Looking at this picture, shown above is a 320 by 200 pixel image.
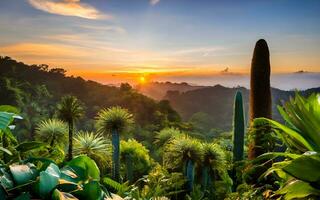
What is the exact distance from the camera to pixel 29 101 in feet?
82.8

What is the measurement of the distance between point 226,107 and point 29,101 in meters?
15.7

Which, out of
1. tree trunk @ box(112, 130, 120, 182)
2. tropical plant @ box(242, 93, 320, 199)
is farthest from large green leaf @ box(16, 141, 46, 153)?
tree trunk @ box(112, 130, 120, 182)

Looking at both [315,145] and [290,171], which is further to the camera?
[315,145]

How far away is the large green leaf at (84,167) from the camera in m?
1.04

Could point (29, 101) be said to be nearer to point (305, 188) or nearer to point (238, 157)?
point (238, 157)

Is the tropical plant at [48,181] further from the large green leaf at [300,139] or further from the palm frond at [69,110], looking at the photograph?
the palm frond at [69,110]

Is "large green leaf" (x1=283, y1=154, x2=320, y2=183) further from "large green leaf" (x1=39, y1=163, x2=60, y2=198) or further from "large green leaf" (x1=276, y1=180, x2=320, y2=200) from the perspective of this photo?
"large green leaf" (x1=39, y1=163, x2=60, y2=198)

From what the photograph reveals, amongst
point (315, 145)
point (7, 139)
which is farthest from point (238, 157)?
point (7, 139)

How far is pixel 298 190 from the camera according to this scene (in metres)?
Result: 1.89

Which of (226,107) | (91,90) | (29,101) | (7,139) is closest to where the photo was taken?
(7,139)

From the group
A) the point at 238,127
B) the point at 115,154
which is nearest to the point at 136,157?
the point at 115,154

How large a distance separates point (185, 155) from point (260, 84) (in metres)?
3.10

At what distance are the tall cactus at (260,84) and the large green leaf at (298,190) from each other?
471cm

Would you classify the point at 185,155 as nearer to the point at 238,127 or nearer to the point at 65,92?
the point at 238,127
